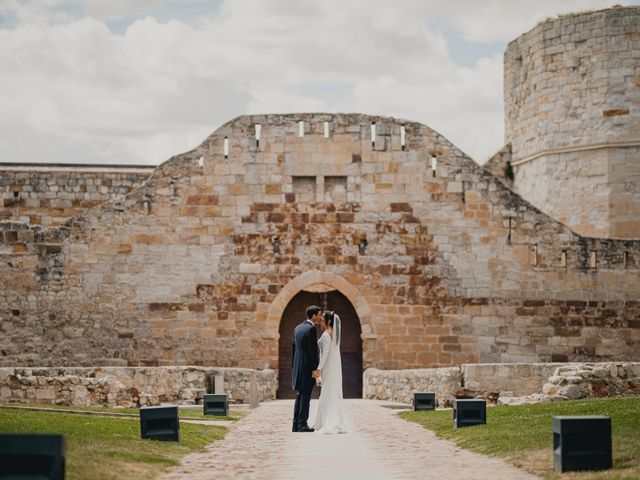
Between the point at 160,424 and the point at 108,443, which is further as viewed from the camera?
the point at 160,424

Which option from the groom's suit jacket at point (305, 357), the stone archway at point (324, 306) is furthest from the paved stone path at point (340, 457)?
the stone archway at point (324, 306)

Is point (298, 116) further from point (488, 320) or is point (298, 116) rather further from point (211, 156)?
point (488, 320)

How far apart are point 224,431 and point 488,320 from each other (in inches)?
492

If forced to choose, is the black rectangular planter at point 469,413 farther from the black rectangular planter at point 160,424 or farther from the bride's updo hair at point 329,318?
the black rectangular planter at point 160,424

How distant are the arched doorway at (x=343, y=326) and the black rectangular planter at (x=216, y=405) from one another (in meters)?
8.85

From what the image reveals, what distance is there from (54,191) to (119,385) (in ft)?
37.3

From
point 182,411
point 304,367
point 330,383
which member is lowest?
point 182,411

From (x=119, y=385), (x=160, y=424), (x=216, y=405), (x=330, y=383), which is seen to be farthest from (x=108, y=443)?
(x=119, y=385)

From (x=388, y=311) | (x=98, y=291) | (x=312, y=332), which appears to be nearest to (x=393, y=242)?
(x=388, y=311)

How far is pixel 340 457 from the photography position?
12266mm

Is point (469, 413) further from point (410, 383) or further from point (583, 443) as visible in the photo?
point (410, 383)

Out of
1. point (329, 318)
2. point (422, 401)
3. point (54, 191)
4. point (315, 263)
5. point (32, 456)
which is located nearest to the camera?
point (32, 456)

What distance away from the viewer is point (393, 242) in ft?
88.8

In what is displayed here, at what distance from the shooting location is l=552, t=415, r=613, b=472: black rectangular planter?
10.5 metres
